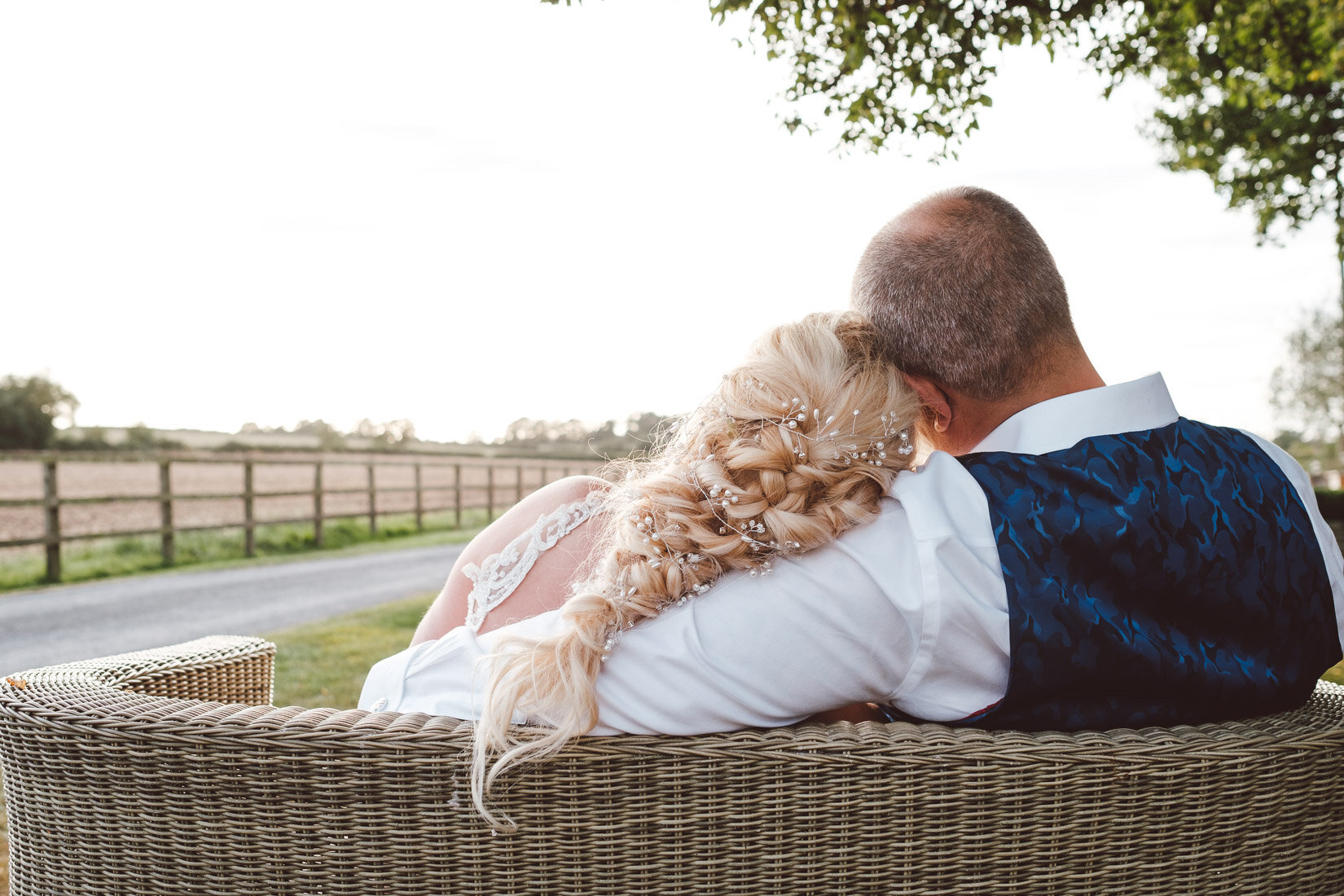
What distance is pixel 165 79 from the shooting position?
6.43 metres

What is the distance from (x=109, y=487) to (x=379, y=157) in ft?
22.1

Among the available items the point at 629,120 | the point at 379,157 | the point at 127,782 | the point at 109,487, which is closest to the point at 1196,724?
the point at 127,782

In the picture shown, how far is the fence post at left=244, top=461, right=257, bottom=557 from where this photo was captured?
11.1m

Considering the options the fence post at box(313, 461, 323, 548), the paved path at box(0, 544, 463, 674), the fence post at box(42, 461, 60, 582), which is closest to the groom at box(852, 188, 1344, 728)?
the paved path at box(0, 544, 463, 674)

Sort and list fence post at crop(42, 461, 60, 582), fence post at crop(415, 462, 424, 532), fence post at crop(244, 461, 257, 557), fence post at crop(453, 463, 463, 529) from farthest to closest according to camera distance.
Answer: fence post at crop(453, 463, 463, 529)
fence post at crop(415, 462, 424, 532)
fence post at crop(244, 461, 257, 557)
fence post at crop(42, 461, 60, 582)

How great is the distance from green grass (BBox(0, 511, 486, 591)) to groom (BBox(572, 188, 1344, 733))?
9366mm

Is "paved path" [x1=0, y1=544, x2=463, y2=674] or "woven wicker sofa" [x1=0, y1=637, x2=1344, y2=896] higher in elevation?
"woven wicker sofa" [x1=0, y1=637, x2=1344, y2=896]

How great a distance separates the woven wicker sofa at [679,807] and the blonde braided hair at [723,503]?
3.1 inches

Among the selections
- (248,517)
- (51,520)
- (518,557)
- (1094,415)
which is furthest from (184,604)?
(1094,415)

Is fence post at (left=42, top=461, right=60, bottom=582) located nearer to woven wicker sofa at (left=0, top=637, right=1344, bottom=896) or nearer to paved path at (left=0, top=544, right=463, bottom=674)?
paved path at (left=0, top=544, right=463, bottom=674)

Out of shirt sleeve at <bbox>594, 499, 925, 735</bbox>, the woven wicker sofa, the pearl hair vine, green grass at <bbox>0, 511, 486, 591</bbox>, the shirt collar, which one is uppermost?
the shirt collar

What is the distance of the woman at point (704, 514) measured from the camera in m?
1.13

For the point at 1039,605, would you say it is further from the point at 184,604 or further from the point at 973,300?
the point at 184,604

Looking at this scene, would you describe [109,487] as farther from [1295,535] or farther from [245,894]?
[1295,535]
